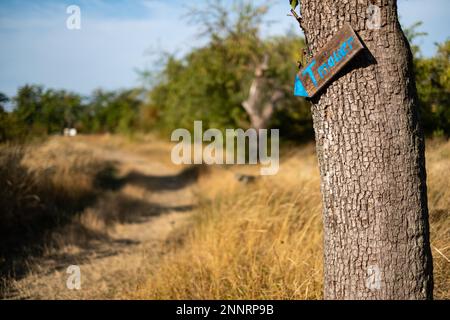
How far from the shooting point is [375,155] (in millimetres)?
1848

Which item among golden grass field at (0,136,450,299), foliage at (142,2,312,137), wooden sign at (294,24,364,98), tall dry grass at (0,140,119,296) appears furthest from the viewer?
foliage at (142,2,312,137)

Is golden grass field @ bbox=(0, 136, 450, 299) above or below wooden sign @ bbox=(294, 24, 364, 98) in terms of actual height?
below

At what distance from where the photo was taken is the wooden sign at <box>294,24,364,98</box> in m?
1.80

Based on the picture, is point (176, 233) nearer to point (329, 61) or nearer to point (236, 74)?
point (329, 61)

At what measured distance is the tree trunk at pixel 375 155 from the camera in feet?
5.98

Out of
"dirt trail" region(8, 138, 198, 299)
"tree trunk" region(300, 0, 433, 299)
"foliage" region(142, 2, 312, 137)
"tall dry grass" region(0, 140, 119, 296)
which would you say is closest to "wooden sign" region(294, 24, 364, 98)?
"tree trunk" region(300, 0, 433, 299)

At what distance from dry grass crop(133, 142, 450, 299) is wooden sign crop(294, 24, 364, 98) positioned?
4.89 ft

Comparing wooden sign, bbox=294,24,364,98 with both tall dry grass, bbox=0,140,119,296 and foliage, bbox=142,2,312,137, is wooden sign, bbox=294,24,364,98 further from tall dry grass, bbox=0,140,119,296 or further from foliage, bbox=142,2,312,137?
foliage, bbox=142,2,312,137

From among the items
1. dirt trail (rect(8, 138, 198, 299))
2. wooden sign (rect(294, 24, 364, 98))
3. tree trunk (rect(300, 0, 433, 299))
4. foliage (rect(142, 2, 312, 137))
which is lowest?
dirt trail (rect(8, 138, 198, 299))

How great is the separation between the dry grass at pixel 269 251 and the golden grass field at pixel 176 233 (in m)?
0.01

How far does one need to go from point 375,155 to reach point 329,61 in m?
0.48
